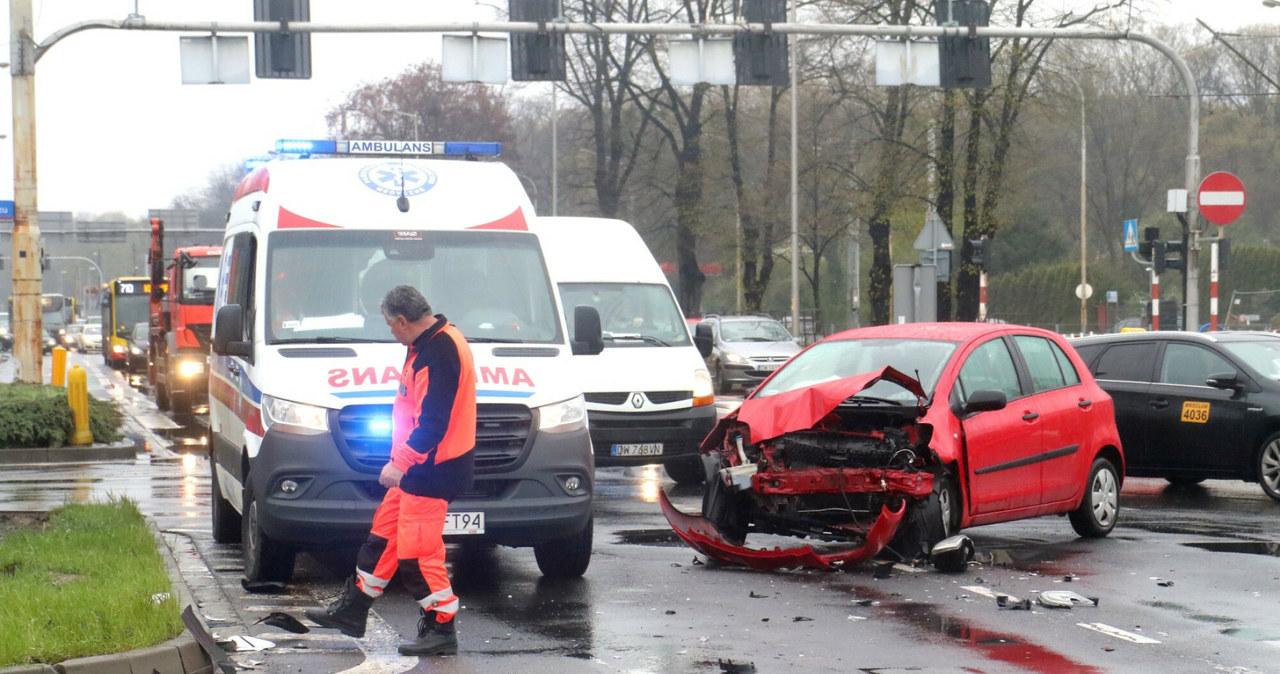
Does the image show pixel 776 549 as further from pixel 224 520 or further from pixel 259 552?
pixel 224 520

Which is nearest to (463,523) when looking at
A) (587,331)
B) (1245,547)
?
(587,331)

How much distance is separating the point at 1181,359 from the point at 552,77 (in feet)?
32.2

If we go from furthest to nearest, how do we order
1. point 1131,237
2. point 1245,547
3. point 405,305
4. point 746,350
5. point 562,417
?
1. point 746,350
2. point 1131,237
3. point 1245,547
4. point 562,417
5. point 405,305

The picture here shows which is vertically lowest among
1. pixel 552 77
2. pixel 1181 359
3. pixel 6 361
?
pixel 6 361

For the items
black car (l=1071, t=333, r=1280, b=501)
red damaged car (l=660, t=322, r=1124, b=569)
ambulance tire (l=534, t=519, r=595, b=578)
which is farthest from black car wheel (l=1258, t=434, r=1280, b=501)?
ambulance tire (l=534, t=519, r=595, b=578)

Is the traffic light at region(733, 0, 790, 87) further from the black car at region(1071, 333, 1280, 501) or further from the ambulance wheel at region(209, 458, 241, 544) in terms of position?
the ambulance wheel at region(209, 458, 241, 544)

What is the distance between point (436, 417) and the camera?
7102 millimetres

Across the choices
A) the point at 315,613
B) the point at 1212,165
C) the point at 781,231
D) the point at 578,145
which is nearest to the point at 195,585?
the point at 315,613

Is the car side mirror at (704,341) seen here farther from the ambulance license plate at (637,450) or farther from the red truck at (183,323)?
the red truck at (183,323)

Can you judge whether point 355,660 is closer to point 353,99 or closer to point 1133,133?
point 353,99

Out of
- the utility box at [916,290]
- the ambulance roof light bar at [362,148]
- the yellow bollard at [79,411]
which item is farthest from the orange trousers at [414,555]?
the utility box at [916,290]

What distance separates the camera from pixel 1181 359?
13930 mm

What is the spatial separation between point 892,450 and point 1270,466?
525cm

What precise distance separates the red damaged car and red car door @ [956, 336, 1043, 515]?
11 mm
